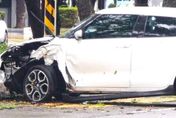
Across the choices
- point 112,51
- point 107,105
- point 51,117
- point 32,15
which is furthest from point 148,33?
point 32,15

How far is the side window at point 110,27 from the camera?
11602 mm

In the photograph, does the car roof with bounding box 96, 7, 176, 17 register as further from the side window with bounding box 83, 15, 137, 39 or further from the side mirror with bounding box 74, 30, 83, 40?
the side mirror with bounding box 74, 30, 83, 40

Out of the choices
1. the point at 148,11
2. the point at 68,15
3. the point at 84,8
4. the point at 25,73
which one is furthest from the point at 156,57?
the point at 68,15

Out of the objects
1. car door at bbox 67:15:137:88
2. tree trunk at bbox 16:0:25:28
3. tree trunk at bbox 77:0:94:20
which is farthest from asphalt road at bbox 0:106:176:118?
tree trunk at bbox 16:0:25:28

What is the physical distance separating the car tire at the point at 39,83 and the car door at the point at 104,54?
15.7 inches

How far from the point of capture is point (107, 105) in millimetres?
11539

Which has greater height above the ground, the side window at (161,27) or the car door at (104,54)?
the side window at (161,27)

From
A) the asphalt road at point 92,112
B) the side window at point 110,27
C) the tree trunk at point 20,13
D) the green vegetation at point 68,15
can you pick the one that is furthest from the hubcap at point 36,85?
the green vegetation at point 68,15

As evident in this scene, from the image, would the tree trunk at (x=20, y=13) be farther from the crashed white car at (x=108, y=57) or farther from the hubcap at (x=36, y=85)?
the hubcap at (x=36, y=85)

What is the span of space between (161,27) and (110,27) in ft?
3.03

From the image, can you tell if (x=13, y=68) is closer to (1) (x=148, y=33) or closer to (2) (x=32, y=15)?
(1) (x=148, y=33)

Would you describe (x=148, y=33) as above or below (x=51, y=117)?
above

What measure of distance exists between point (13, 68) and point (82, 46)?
160 cm

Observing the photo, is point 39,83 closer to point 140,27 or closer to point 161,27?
point 140,27
